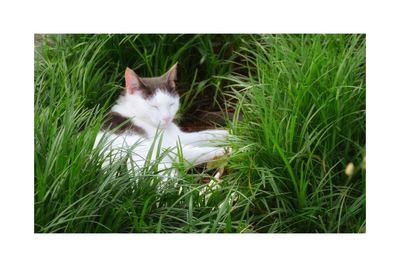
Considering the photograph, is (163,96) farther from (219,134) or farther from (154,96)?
(219,134)

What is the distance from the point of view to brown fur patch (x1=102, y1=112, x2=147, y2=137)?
303cm

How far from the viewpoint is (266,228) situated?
9.80ft

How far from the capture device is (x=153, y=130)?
3.10m

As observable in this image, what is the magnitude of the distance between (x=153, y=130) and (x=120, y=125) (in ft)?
0.48

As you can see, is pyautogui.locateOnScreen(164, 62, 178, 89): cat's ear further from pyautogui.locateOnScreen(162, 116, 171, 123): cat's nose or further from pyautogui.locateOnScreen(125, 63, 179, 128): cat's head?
pyautogui.locateOnScreen(162, 116, 171, 123): cat's nose

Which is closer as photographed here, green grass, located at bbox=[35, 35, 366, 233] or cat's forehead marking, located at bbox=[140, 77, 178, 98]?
green grass, located at bbox=[35, 35, 366, 233]

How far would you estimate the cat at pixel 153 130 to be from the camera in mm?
2988

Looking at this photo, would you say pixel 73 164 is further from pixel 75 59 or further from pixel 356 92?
pixel 356 92

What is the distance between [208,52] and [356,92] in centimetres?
62

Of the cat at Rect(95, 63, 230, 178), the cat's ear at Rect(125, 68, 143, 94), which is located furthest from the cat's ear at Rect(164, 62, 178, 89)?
the cat's ear at Rect(125, 68, 143, 94)

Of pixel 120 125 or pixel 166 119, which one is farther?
pixel 166 119

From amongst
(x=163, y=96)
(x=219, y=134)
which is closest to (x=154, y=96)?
(x=163, y=96)

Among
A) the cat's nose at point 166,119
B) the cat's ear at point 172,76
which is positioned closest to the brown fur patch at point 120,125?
the cat's nose at point 166,119
